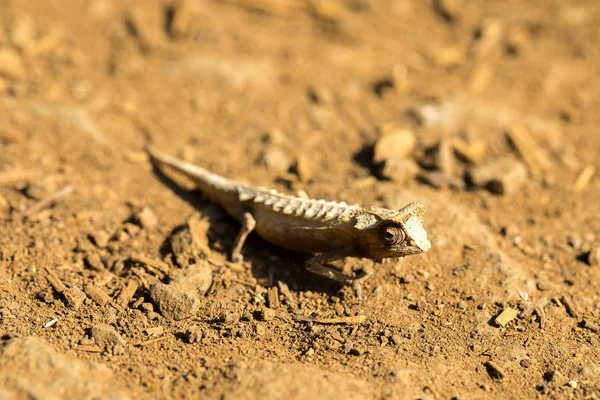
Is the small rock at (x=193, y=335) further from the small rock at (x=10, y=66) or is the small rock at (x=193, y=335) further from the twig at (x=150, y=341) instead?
the small rock at (x=10, y=66)

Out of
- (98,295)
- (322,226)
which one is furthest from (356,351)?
(98,295)

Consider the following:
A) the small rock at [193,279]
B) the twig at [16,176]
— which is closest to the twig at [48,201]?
the twig at [16,176]

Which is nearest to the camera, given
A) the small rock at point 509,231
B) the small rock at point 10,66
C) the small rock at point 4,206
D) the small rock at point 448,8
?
the small rock at point 4,206

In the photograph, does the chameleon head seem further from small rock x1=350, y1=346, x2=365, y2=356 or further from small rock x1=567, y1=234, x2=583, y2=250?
small rock x1=567, y1=234, x2=583, y2=250

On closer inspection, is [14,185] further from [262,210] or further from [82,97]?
[262,210]

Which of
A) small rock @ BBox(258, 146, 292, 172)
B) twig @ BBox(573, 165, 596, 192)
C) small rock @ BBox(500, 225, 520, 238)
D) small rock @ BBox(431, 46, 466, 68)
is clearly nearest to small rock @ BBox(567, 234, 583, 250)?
small rock @ BBox(500, 225, 520, 238)

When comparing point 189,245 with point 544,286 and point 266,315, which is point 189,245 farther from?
point 544,286

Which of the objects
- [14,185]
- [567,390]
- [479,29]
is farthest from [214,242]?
[479,29]
